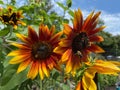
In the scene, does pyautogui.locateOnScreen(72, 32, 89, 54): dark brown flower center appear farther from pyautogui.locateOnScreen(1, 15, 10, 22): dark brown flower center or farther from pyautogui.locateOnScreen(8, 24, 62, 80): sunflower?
pyautogui.locateOnScreen(1, 15, 10, 22): dark brown flower center

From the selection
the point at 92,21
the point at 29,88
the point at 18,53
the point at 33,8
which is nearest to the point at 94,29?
the point at 92,21

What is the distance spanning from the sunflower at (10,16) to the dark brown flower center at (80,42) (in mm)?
541

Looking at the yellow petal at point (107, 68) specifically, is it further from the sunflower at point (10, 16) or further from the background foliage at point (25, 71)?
the sunflower at point (10, 16)

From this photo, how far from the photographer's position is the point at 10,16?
1.35 metres

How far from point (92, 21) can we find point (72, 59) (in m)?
0.07

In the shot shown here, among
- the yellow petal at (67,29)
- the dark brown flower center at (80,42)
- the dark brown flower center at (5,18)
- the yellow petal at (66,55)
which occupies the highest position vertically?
the dark brown flower center at (5,18)

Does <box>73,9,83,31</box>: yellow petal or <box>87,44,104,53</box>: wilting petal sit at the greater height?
<box>73,9,83,31</box>: yellow petal

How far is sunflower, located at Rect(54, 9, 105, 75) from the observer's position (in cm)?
68

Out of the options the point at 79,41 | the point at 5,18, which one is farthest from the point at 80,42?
the point at 5,18

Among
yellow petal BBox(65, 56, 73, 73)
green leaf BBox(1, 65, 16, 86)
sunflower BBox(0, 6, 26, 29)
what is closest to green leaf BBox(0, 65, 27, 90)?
green leaf BBox(1, 65, 16, 86)

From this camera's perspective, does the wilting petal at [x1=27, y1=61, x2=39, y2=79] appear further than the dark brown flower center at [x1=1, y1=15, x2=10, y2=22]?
No

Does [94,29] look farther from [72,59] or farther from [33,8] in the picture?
[33,8]

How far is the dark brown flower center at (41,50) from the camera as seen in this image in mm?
750

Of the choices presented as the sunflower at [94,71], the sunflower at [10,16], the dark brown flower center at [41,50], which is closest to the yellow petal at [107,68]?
the sunflower at [94,71]
